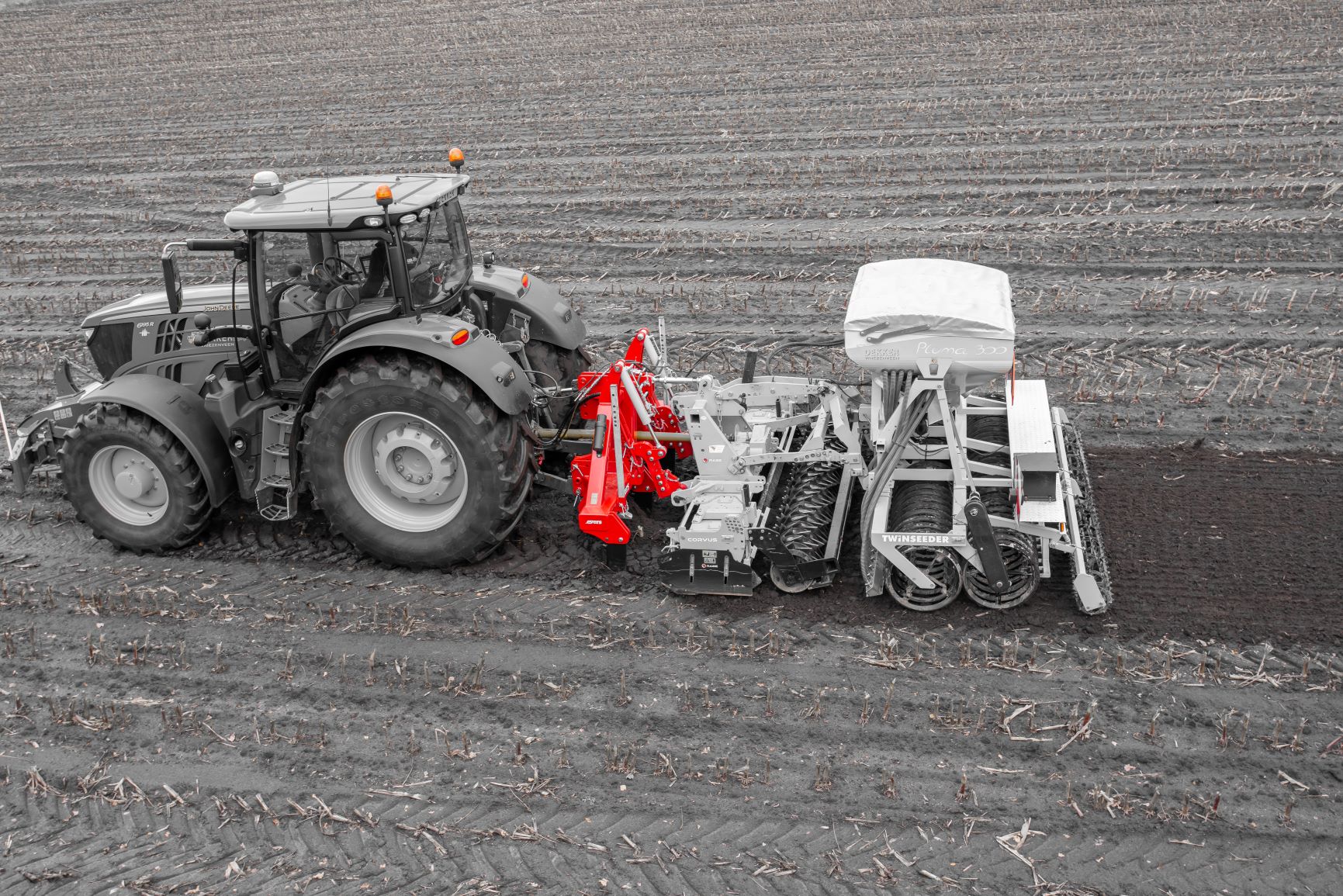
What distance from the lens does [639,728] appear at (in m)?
5.90

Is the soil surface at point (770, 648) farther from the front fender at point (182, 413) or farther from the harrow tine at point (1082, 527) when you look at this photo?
the front fender at point (182, 413)

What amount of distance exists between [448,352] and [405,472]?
2.90 ft

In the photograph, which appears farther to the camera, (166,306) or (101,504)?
(166,306)

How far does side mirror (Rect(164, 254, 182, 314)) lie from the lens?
6941 millimetres

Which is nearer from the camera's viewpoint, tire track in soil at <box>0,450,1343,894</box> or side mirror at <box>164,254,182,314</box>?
tire track in soil at <box>0,450,1343,894</box>

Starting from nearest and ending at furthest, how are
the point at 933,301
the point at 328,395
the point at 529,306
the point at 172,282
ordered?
the point at 933,301 < the point at 328,395 < the point at 172,282 < the point at 529,306

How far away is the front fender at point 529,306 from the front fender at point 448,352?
3.31ft

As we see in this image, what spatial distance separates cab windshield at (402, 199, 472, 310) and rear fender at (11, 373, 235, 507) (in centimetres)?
148

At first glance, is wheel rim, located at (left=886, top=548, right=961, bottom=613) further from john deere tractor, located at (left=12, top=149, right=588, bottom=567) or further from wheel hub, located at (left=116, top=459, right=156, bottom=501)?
wheel hub, located at (left=116, top=459, right=156, bottom=501)

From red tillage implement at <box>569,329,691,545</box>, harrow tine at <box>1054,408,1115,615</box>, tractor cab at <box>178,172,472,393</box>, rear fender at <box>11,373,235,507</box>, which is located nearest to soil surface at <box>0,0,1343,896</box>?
harrow tine at <box>1054,408,1115,615</box>

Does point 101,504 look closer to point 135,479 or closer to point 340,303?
point 135,479

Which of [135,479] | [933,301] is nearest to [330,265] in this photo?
[135,479]

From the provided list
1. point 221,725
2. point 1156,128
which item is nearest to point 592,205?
point 1156,128

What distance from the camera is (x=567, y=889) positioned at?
16.4 ft
